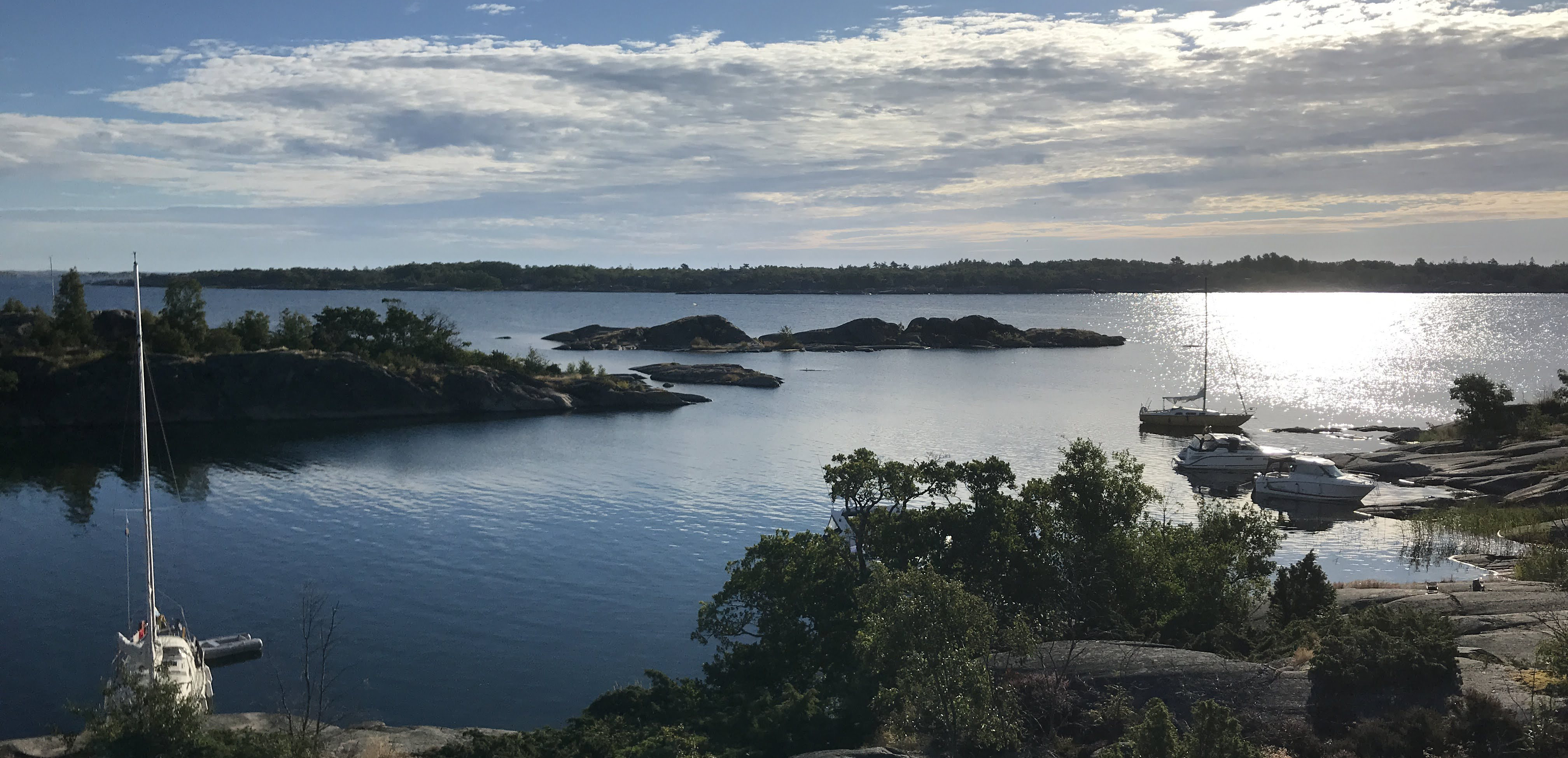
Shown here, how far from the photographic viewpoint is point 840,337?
161250mm

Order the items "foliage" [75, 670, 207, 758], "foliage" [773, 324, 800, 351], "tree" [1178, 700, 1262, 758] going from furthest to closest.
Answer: "foliage" [773, 324, 800, 351]
"foliage" [75, 670, 207, 758]
"tree" [1178, 700, 1262, 758]

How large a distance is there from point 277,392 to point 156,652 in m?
63.0

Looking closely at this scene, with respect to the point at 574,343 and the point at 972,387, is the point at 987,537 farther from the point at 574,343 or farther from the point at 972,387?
the point at 574,343

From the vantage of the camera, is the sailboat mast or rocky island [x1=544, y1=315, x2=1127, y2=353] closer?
the sailboat mast

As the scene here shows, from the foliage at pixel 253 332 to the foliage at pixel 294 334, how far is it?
79 cm

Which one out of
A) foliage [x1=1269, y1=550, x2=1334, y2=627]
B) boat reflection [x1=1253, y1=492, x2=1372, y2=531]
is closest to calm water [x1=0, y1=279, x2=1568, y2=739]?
boat reflection [x1=1253, y1=492, x2=1372, y2=531]

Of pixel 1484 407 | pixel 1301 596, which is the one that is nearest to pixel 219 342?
pixel 1301 596

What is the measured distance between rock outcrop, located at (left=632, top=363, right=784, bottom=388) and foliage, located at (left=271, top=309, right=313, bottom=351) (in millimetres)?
36177

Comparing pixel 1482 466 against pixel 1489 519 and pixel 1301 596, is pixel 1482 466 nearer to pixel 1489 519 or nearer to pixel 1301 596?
pixel 1489 519

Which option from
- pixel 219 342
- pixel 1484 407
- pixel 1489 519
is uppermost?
pixel 219 342

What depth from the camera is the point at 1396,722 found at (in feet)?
59.2

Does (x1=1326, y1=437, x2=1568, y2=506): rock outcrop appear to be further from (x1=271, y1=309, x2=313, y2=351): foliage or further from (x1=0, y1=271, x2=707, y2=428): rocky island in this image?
(x1=271, y1=309, x2=313, y2=351): foliage

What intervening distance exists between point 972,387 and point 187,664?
8841 cm

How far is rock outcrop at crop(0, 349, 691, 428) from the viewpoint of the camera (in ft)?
257
